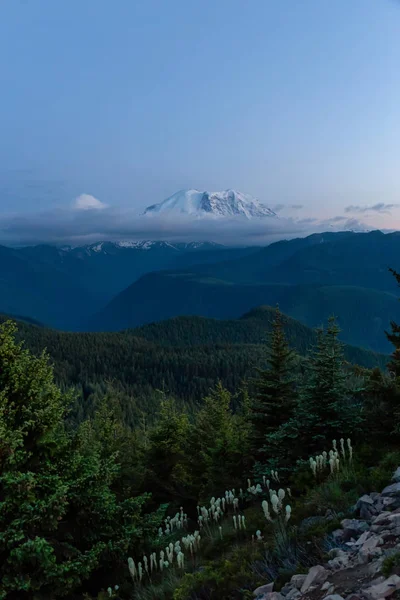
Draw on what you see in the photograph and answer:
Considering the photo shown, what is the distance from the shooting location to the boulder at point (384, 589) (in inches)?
158

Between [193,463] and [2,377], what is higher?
[2,377]

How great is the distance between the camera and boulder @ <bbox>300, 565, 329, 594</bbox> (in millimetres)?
4832

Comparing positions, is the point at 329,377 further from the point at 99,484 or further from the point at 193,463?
the point at 193,463

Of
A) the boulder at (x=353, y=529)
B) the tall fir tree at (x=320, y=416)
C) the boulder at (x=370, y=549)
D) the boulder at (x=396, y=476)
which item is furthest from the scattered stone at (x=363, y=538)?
the tall fir tree at (x=320, y=416)

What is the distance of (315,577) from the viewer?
4.89 m

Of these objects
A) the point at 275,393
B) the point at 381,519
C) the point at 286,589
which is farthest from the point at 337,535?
the point at 275,393

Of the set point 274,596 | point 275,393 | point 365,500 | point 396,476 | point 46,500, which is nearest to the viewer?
point 274,596

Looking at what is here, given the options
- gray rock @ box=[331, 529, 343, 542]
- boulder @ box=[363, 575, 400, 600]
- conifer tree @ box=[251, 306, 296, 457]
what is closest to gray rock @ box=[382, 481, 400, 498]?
gray rock @ box=[331, 529, 343, 542]

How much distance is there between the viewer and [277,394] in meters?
16.0

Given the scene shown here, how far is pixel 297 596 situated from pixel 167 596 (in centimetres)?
251

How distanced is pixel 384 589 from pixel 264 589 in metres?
1.77

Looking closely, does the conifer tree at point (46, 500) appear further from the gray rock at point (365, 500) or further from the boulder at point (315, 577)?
the gray rock at point (365, 500)

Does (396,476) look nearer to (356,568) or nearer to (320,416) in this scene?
(356,568)

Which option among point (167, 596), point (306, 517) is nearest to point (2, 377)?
point (167, 596)
